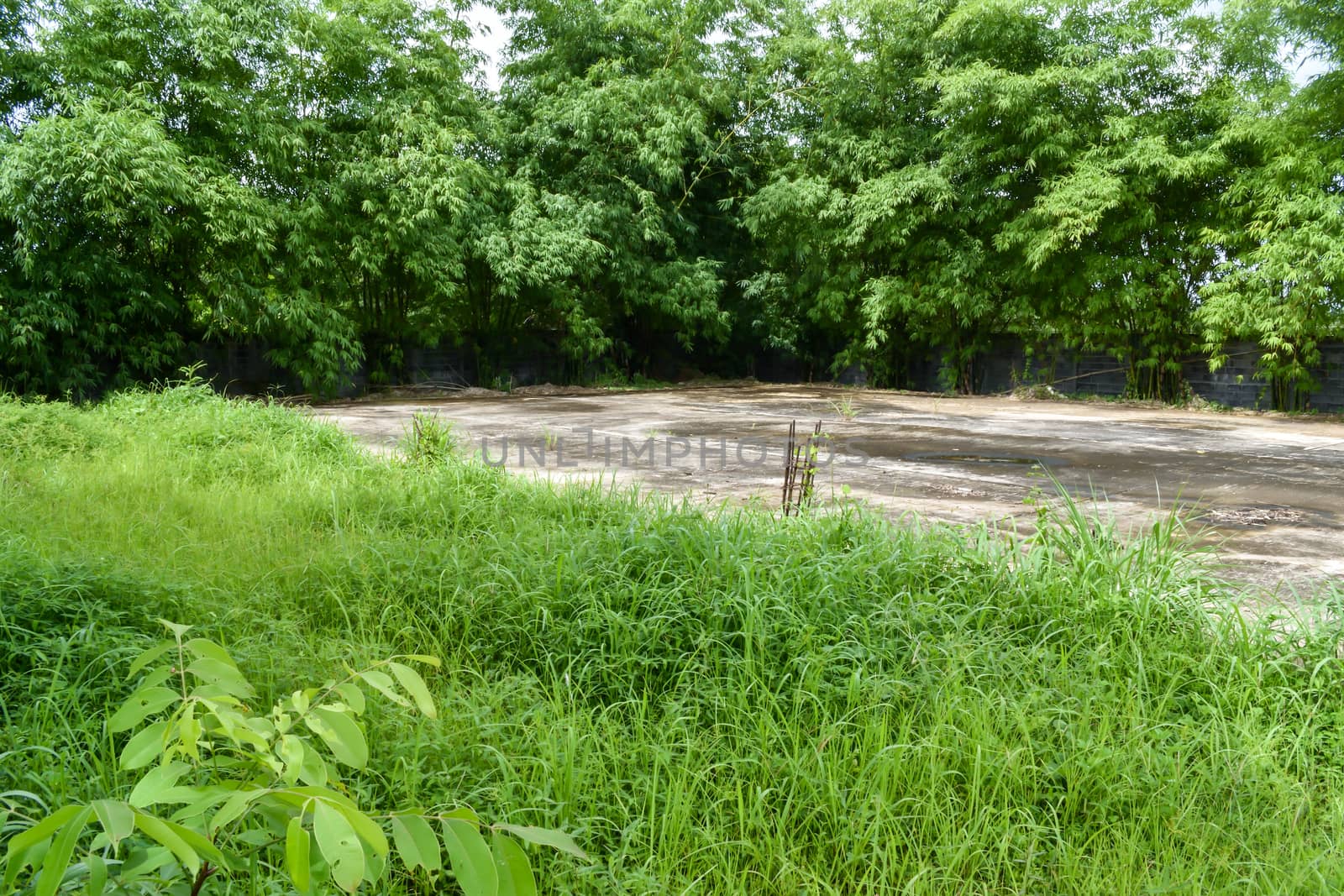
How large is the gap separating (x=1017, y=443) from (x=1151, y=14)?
7.98 m

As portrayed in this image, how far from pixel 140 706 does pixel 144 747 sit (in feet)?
0.13

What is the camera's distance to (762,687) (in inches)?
81.0

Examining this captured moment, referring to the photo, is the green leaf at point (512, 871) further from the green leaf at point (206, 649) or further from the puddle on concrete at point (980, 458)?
the puddle on concrete at point (980, 458)

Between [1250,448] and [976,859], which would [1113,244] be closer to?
[1250,448]

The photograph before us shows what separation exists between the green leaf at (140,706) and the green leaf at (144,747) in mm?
15

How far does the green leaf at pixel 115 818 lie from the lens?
25.0 inches

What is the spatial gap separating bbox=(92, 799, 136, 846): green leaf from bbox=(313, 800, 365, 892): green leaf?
0.40 ft

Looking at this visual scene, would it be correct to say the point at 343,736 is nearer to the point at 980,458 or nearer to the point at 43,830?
the point at 43,830

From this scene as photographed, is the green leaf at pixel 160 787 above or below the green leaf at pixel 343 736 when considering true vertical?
below

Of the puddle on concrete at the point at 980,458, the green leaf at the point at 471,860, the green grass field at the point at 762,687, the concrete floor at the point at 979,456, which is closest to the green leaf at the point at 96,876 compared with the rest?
the green leaf at the point at 471,860

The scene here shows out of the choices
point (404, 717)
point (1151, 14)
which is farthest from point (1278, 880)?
point (1151, 14)

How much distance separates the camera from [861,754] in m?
1.85

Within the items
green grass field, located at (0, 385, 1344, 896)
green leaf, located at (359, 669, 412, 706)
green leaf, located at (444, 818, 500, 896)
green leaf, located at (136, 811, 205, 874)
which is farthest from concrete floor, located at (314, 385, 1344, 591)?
green leaf, located at (136, 811, 205, 874)

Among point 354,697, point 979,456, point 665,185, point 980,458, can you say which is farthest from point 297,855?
point 665,185
